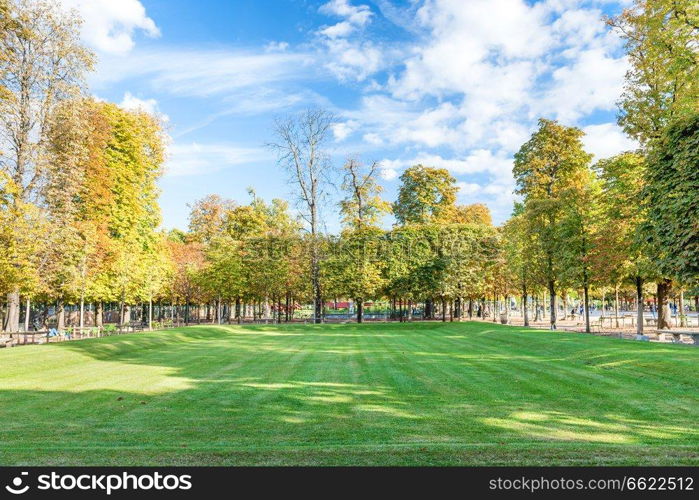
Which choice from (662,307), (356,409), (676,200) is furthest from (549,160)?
(356,409)

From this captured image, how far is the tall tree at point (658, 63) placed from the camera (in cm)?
1908

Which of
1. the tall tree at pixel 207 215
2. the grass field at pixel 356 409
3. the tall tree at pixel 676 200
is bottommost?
the grass field at pixel 356 409

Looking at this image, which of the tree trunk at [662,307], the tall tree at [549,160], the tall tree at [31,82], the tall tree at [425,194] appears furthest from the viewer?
the tall tree at [425,194]

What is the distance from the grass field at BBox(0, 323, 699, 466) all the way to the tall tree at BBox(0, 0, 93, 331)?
11691 millimetres

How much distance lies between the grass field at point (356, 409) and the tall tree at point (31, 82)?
1169cm

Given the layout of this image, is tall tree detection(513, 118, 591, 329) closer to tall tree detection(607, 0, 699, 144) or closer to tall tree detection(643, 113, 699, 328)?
tall tree detection(607, 0, 699, 144)

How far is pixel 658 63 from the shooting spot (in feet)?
75.2

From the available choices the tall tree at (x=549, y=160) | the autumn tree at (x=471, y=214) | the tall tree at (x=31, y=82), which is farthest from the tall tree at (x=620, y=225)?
the autumn tree at (x=471, y=214)

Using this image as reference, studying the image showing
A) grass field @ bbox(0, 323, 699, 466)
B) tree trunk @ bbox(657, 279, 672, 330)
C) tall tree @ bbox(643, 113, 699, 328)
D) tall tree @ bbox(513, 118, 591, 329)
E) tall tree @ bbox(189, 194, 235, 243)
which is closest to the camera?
grass field @ bbox(0, 323, 699, 466)

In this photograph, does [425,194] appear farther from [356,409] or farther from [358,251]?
[356,409]

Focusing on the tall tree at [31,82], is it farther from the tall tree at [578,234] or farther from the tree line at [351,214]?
the tall tree at [578,234]

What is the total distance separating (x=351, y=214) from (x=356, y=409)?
46208 millimetres

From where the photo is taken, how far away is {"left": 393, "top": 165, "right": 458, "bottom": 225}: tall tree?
60.0 m

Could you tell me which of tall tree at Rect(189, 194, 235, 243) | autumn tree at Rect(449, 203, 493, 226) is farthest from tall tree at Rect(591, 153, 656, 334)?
tall tree at Rect(189, 194, 235, 243)
